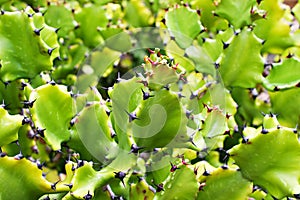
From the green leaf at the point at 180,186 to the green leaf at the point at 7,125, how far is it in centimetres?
36

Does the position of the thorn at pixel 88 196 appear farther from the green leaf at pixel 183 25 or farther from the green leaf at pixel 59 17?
the green leaf at pixel 59 17

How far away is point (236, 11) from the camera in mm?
1534

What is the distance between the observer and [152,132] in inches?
42.3

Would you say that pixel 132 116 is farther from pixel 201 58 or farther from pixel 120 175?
pixel 201 58

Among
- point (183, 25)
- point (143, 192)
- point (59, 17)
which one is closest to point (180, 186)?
point (143, 192)

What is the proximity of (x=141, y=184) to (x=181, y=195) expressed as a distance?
0.12 meters

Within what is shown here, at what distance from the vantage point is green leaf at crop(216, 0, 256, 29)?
1.52 m

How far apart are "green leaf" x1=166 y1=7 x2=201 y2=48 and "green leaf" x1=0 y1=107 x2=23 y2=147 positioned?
2.01 ft

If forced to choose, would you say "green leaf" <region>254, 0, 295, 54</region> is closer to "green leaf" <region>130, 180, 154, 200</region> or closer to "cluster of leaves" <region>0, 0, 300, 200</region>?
"cluster of leaves" <region>0, 0, 300, 200</region>

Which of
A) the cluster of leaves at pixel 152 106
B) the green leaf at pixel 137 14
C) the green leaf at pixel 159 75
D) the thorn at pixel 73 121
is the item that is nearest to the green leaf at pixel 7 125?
the cluster of leaves at pixel 152 106

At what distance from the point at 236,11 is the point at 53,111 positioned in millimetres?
687

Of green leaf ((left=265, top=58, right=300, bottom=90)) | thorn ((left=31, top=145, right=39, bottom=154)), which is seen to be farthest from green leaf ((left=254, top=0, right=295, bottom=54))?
thorn ((left=31, top=145, right=39, bottom=154))

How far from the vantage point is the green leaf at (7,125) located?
1.10 m

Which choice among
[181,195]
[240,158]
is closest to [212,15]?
[240,158]
